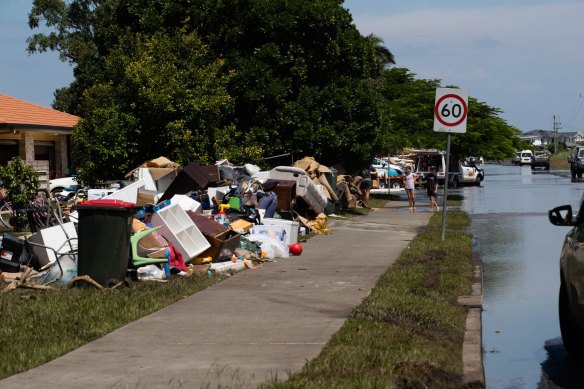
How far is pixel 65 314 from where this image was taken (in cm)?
1067

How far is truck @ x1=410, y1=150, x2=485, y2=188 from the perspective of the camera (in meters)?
57.5

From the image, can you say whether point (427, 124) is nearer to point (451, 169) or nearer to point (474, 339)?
point (451, 169)

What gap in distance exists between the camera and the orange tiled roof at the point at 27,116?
39.6 meters

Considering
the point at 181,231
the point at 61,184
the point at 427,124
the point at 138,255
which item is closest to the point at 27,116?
the point at 61,184

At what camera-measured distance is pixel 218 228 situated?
16.3 metres

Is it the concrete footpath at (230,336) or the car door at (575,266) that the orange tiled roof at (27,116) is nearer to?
the concrete footpath at (230,336)

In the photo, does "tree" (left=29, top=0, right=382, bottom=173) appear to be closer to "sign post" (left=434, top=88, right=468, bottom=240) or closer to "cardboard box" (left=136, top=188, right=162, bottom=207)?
"cardboard box" (left=136, top=188, right=162, bottom=207)

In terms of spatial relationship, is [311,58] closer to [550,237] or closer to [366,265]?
[550,237]

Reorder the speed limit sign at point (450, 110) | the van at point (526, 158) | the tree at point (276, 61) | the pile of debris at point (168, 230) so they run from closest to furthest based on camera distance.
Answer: the pile of debris at point (168, 230) < the speed limit sign at point (450, 110) < the tree at point (276, 61) < the van at point (526, 158)

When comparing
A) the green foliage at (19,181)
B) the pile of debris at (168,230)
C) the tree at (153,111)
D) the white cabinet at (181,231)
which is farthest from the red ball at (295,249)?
the tree at (153,111)

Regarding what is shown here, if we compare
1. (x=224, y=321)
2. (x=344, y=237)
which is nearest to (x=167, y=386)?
(x=224, y=321)

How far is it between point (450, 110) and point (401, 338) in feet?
37.1

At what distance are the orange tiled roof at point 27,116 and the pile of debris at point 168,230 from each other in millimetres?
15433

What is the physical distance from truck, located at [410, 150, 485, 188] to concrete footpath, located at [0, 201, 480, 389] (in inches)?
1640
